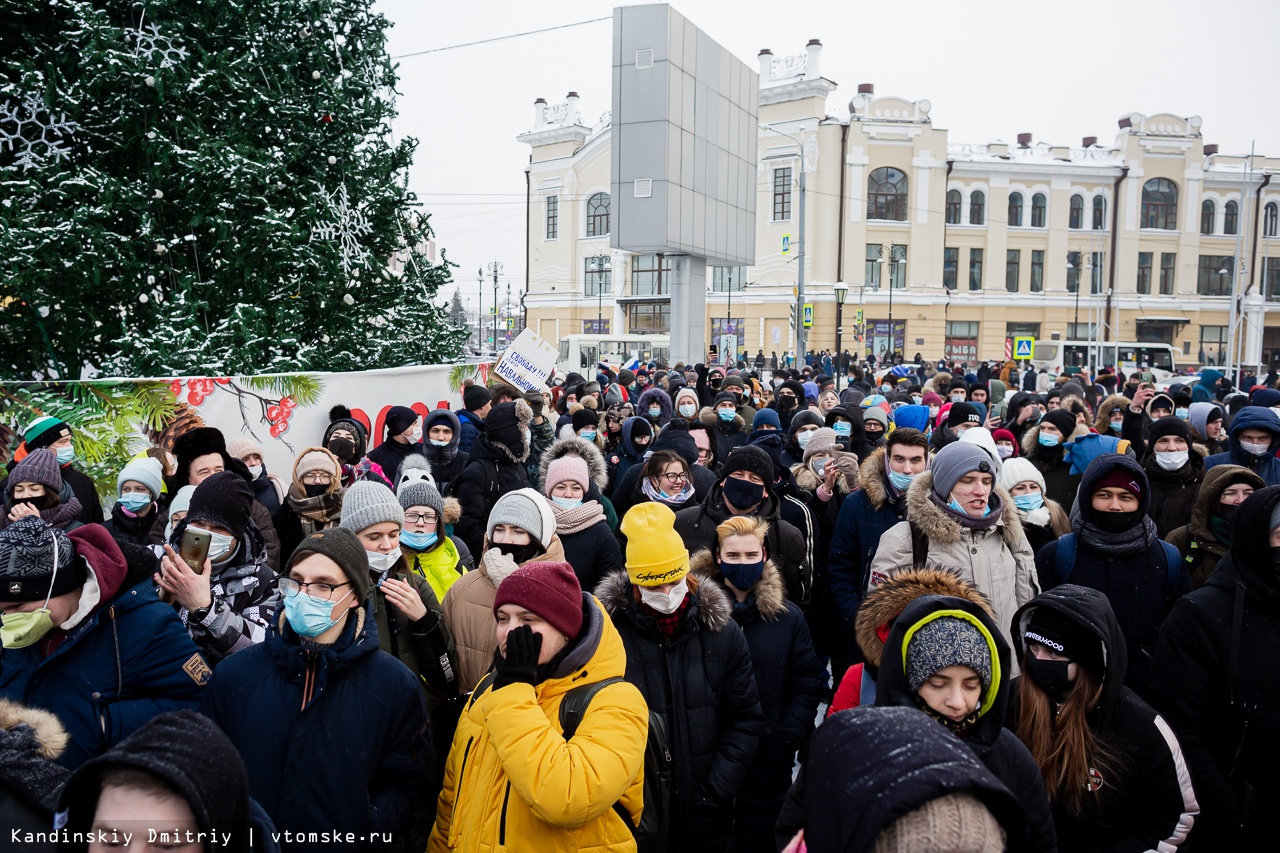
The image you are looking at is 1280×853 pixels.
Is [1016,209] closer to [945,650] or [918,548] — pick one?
[918,548]

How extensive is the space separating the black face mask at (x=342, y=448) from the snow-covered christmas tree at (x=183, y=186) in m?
3.33

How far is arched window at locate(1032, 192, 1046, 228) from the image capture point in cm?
5166

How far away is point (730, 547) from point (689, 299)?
19176mm

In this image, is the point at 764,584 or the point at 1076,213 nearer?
the point at 764,584

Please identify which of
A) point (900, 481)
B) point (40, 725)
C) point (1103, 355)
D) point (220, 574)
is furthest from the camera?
point (1103, 355)

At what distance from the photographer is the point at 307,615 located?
2760mm

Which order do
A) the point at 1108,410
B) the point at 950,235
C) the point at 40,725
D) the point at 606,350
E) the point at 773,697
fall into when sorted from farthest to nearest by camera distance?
the point at 950,235 < the point at 606,350 < the point at 1108,410 < the point at 773,697 < the point at 40,725

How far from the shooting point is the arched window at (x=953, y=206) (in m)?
50.9

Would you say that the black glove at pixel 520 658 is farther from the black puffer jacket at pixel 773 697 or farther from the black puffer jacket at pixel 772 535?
the black puffer jacket at pixel 772 535

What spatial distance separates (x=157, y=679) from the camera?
2820 mm

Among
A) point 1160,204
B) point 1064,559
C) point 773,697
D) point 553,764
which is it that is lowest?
point 773,697

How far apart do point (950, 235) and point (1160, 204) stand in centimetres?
1431

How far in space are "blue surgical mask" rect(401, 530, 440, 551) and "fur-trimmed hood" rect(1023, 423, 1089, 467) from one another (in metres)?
5.85

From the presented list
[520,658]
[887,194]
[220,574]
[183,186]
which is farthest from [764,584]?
[887,194]
